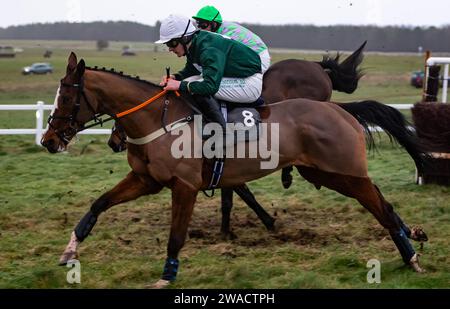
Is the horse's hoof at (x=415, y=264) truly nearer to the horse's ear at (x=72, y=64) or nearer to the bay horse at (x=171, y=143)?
the bay horse at (x=171, y=143)

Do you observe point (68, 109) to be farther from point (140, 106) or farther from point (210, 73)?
point (210, 73)

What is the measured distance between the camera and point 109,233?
20.6 ft

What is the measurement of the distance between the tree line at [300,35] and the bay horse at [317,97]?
20.8 ft

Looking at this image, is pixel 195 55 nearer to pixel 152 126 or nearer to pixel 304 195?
pixel 152 126

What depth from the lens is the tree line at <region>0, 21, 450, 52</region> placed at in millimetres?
20375

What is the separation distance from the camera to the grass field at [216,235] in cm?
489

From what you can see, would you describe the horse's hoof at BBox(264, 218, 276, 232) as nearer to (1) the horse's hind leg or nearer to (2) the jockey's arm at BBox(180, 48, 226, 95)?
(1) the horse's hind leg

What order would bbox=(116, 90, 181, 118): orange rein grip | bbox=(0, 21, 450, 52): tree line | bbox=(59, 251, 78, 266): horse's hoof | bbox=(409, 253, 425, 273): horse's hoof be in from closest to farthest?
bbox=(116, 90, 181, 118): orange rein grip < bbox=(409, 253, 425, 273): horse's hoof < bbox=(59, 251, 78, 266): horse's hoof < bbox=(0, 21, 450, 52): tree line

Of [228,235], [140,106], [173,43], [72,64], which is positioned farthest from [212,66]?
[228,235]

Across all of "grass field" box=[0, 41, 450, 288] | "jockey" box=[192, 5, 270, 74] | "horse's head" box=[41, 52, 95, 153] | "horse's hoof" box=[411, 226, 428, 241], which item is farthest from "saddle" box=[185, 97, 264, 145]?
"horse's hoof" box=[411, 226, 428, 241]

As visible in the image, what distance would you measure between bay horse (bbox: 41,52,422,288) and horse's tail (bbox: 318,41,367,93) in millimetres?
2396

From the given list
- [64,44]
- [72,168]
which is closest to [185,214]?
[72,168]

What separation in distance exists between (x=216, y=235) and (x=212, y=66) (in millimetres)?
2152

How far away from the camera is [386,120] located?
218 inches
